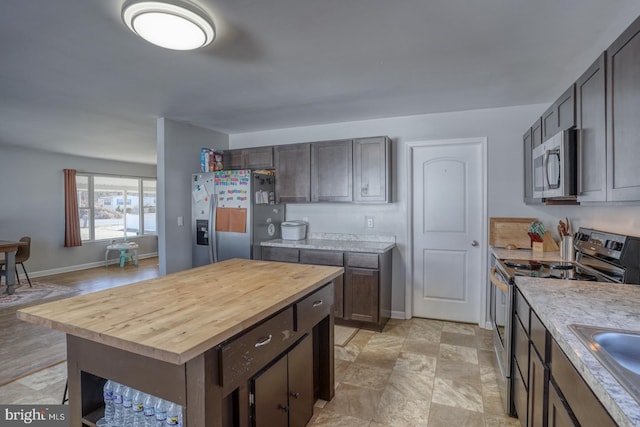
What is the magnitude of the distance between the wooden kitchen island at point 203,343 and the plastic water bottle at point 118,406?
0.11 meters

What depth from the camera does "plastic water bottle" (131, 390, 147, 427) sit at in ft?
4.33

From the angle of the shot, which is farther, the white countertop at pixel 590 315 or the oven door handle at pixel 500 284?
the oven door handle at pixel 500 284

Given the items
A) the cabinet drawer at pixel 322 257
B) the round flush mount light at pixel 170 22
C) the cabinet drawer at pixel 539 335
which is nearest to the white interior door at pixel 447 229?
the cabinet drawer at pixel 322 257

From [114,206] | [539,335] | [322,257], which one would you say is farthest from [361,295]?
[114,206]

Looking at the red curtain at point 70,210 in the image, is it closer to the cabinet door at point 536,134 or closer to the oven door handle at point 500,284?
the oven door handle at point 500,284

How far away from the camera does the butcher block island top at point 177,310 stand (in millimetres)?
1055

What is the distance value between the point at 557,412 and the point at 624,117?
118 cm

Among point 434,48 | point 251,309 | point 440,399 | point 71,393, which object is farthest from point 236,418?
point 434,48

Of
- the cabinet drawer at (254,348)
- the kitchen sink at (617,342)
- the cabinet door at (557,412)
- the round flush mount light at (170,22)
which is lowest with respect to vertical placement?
the cabinet door at (557,412)

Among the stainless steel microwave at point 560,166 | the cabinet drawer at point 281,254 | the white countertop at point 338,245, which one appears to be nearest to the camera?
the stainless steel microwave at point 560,166

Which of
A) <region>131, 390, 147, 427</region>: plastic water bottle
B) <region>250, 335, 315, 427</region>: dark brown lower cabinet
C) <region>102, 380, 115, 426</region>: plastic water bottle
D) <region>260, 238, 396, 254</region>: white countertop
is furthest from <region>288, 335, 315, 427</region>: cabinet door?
<region>260, 238, 396, 254</region>: white countertop

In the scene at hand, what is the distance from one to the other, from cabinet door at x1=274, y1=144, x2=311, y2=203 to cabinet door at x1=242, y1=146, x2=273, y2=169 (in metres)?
0.10

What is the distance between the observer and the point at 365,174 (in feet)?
11.7

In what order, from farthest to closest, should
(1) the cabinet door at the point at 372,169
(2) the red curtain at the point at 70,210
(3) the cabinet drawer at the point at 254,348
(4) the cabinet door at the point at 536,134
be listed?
(2) the red curtain at the point at 70,210 → (1) the cabinet door at the point at 372,169 → (4) the cabinet door at the point at 536,134 → (3) the cabinet drawer at the point at 254,348
